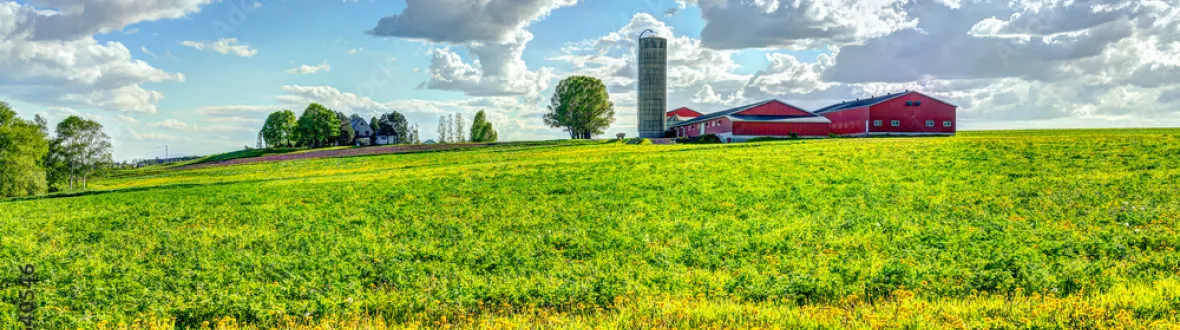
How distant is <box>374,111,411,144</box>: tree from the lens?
141 metres

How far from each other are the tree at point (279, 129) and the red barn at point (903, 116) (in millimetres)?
96249

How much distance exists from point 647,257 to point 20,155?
2772 inches

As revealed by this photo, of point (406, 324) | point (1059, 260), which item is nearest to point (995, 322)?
point (1059, 260)

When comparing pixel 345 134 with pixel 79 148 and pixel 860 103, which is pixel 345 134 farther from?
pixel 860 103

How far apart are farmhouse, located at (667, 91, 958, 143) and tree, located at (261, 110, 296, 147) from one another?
80.8 m

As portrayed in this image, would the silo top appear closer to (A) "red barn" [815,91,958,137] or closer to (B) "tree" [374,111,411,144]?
(A) "red barn" [815,91,958,137]

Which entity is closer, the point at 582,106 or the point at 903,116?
the point at 903,116

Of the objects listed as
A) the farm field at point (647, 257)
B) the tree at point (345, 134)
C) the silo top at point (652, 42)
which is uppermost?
the silo top at point (652, 42)

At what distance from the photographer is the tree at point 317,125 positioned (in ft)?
366

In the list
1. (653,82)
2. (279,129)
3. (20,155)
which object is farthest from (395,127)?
(20,155)

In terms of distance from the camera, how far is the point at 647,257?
460 inches

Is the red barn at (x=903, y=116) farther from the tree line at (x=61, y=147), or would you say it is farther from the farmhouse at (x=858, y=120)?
the tree line at (x=61, y=147)

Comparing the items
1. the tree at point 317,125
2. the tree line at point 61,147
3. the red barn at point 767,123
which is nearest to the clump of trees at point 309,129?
the tree at point 317,125

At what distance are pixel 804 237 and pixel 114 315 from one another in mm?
Answer: 11808
